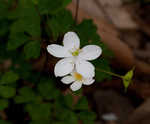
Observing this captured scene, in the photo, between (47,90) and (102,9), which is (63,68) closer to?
(47,90)

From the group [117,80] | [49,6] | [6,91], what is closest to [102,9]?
[117,80]

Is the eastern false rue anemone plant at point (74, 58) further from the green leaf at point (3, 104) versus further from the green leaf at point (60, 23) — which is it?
the green leaf at point (3, 104)

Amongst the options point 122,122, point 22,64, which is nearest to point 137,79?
point 122,122

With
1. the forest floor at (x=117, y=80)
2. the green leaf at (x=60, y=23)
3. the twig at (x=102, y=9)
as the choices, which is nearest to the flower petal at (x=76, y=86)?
the green leaf at (x=60, y=23)

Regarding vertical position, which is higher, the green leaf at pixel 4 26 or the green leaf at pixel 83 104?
the green leaf at pixel 4 26

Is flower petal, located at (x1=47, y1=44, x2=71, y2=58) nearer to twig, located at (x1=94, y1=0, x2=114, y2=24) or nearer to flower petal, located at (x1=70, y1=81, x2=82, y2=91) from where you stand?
flower petal, located at (x1=70, y1=81, x2=82, y2=91)

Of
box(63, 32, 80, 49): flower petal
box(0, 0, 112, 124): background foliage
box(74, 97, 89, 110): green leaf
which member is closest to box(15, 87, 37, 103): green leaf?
box(0, 0, 112, 124): background foliage

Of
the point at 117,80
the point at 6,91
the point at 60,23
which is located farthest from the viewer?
the point at 117,80
